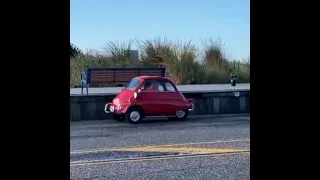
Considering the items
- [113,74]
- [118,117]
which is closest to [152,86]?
[118,117]

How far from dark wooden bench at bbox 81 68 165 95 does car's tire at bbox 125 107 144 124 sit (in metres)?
2.52

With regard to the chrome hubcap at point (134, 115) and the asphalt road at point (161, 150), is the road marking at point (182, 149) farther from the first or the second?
the chrome hubcap at point (134, 115)

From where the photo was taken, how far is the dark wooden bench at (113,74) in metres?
12.4

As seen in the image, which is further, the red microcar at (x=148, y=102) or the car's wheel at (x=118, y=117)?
the car's wheel at (x=118, y=117)

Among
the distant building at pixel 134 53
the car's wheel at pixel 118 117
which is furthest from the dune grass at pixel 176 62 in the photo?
the car's wheel at pixel 118 117

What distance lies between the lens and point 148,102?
1021cm

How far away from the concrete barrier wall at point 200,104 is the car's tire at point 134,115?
0.80 meters

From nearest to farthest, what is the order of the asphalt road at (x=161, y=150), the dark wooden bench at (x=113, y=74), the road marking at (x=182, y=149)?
the asphalt road at (x=161, y=150) → the road marking at (x=182, y=149) → the dark wooden bench at (x=113, y=74)

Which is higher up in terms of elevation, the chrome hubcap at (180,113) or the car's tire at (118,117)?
the chrome hubcap at (180,113)

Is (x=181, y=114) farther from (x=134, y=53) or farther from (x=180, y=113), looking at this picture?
(x=134, y=53)

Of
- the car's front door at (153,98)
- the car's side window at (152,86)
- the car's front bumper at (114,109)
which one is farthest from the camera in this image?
the car's side window at (152,86)

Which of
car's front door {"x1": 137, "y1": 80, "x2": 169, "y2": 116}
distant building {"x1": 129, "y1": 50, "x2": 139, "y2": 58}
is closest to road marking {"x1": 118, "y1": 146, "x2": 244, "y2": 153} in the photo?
car's front door {"x1": 137, "y1": 80, "x2": 169, "y2": 116}
